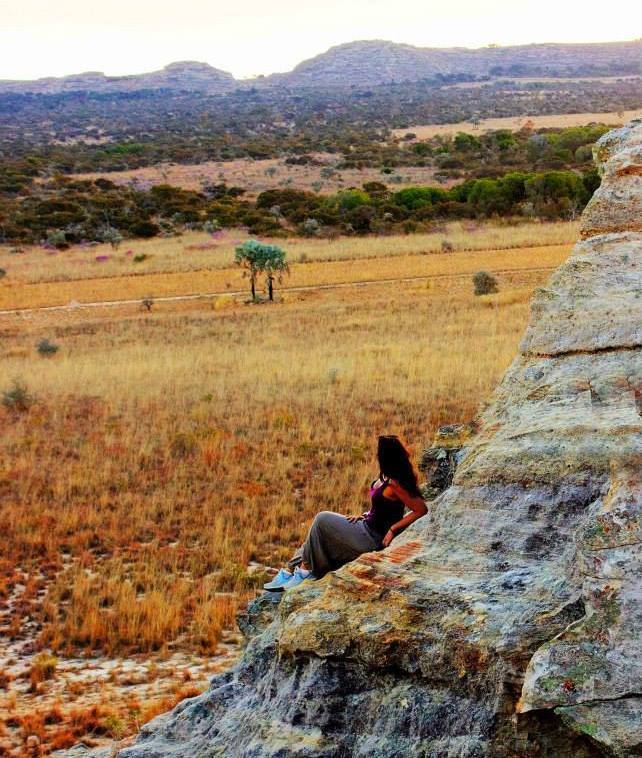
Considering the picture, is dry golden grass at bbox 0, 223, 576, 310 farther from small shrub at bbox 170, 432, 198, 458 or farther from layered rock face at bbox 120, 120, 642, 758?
layered rock face at bbox 120, 120, 642, 758

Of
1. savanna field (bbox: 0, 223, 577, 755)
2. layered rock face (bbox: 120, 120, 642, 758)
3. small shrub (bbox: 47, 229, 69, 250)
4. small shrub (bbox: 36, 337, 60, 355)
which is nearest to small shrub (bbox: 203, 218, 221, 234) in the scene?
small shrub (bbox: 47, 229, 69, 250)

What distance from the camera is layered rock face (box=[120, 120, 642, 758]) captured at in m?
3.33

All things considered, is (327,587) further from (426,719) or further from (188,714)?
(188,714)

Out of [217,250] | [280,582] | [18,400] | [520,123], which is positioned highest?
[520,123]

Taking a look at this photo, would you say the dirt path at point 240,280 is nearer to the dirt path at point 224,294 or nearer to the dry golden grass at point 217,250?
the dirt path at point 224,294

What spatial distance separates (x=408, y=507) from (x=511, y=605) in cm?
213

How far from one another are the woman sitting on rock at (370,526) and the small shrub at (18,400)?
12.0m

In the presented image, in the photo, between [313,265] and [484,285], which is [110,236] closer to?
[313,265]

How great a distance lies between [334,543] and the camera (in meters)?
5.80

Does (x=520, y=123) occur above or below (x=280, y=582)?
above

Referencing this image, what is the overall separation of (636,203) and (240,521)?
6.49 m

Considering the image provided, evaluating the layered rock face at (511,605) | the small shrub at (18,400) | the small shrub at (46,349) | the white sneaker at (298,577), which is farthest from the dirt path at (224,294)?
the layered rock face at (511,605)

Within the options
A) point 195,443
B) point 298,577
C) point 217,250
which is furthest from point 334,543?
point 217,250

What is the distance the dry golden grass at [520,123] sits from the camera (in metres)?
102
